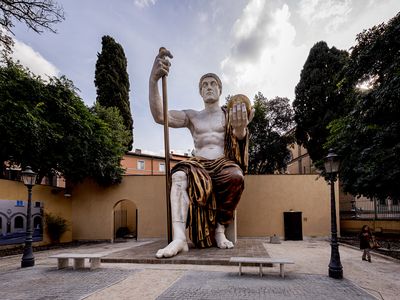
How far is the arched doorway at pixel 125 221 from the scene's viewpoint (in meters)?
17.5

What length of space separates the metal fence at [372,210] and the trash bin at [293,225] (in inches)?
152

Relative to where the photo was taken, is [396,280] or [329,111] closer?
[396,280]

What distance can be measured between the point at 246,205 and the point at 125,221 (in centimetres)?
821

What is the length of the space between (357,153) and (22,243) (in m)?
13.3

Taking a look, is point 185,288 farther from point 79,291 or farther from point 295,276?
point 295,276

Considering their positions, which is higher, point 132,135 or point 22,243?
point 132,135

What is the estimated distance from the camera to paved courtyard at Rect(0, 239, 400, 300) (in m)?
4.59

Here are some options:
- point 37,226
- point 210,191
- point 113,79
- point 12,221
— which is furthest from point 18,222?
point 113,79

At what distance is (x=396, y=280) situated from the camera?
243 inches

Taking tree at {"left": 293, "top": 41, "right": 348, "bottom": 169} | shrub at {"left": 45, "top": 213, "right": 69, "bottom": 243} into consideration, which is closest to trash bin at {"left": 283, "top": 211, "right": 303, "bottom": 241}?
tree at {"left": 293, "top": 41, "right": 348, "bottom": 169}

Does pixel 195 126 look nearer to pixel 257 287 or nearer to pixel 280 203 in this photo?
pixel 257 287

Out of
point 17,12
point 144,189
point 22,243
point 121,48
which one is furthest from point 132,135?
point 17,12

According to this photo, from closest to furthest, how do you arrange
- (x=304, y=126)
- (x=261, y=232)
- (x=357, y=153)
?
(x=357, y=153), (x=261, y=232), (x=304, y=126)

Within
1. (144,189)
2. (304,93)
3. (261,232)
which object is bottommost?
(261,232)
